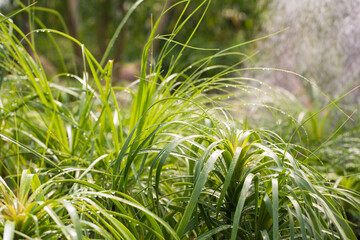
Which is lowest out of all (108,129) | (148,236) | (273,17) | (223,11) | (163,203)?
(148,236)

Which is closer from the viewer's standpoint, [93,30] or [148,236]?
[148,236]

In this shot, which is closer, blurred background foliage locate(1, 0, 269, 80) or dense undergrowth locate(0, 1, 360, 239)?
dense undergrowth locate(0, 1, 360, 239)

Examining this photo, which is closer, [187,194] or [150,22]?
[187,194]

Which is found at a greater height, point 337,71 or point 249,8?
point 249,8

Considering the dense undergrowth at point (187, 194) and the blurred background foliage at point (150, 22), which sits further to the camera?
the blurred background foliage at point (150, 22)

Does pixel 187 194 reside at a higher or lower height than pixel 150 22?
lower

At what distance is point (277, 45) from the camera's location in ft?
12.2

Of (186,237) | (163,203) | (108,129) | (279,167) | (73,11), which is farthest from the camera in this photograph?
(73,11)

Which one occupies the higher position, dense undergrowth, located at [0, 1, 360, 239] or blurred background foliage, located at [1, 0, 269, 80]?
blurred background foliage, located at [1, 0, 269, 80]

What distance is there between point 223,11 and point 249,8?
516mm

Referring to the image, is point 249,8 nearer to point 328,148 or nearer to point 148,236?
point 328,148

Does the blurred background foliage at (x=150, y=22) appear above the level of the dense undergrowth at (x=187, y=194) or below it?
above

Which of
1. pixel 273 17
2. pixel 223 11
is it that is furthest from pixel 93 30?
pixel 273 17

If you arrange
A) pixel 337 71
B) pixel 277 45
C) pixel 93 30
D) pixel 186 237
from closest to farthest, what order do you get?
pixel 186 237
pixel 337 71
pixel 277 45
pixel 93 30
